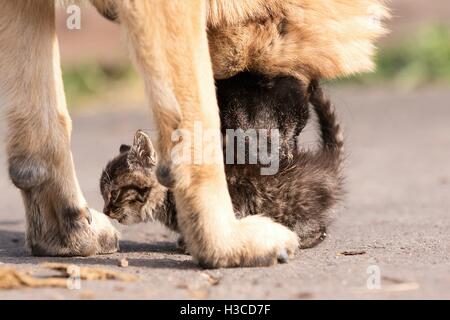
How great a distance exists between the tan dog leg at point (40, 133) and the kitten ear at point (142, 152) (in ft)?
1.63

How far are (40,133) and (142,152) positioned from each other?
70 cm

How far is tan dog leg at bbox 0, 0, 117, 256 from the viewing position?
4.63 metres

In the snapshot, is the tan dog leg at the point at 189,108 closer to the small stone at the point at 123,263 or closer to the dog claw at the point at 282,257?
the dog claw at the point at 282,257

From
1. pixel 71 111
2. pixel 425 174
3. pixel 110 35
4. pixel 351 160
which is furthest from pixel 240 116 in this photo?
pixel 110 35

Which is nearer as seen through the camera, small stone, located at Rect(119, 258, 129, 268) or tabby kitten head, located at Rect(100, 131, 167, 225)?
small stone, located at Rect(119, 258, 129, 268)

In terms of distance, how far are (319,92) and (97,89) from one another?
24.8ft

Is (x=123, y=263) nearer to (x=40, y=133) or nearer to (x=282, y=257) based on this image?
(x=282, y=257)

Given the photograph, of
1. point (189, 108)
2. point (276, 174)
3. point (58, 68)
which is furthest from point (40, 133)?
point (276, 174)

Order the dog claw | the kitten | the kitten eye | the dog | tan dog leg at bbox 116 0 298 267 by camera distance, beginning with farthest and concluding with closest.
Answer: the kitten eye
the kitten
the dog
the dog claw
tan dog leg at bbox 116 0 298 267

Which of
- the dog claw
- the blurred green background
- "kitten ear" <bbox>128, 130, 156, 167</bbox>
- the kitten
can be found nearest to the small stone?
the dog claw

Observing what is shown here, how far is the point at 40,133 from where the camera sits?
183 inches

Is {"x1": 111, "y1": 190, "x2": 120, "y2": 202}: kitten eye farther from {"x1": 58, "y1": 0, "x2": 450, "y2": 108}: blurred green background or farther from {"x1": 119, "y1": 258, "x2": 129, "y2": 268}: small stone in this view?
{"x1": 58, "y1": 0, "x2": 450, "y2": 108}: blurred green background

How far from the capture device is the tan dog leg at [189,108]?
397 cm
